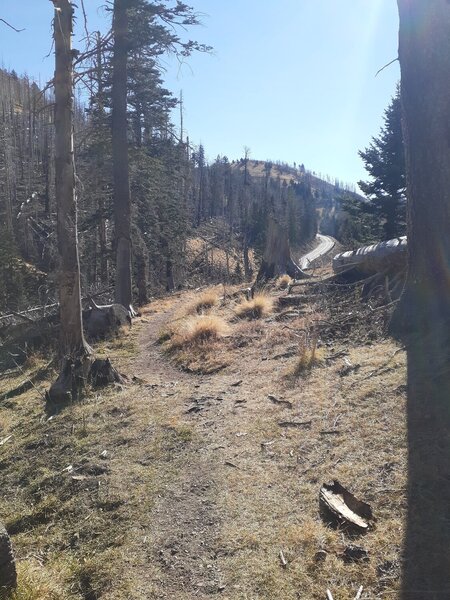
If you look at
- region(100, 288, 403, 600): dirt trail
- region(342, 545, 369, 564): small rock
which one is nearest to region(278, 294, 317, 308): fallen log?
region(100, 288, 403, 600): dirt trail

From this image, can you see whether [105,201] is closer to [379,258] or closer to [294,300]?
[294,300]

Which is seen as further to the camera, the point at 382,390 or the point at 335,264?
the point at 335,264

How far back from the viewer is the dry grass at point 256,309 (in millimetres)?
9758

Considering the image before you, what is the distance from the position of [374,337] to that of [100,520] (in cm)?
427

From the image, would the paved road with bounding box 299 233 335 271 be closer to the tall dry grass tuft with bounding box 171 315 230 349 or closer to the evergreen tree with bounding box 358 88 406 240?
the evergreen tree with bounding box 358 88 406 240

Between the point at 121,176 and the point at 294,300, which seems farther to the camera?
the point at 121,176

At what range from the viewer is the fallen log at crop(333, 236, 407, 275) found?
8.25 m

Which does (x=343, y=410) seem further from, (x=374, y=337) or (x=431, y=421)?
(x=374, y=337)

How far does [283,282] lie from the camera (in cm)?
1310

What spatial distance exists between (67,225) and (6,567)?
17.8ft

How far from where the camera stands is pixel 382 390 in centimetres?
469

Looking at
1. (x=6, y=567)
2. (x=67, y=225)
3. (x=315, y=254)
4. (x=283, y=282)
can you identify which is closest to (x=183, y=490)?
(x=6, y=567)

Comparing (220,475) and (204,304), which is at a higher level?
(204,304)

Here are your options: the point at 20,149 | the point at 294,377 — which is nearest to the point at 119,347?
the point at 294,377
